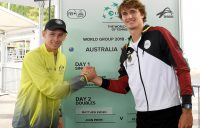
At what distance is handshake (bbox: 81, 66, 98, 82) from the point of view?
276 cm

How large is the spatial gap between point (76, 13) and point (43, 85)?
92 cm

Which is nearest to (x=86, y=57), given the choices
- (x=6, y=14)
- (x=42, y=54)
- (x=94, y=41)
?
(x=94, y=41)

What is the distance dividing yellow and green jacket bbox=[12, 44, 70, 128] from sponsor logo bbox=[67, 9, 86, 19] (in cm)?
55

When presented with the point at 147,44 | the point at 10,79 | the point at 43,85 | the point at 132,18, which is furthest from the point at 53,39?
the point at 10,79

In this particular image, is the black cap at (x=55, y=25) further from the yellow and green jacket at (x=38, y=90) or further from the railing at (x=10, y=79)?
the railing at (x=10, y=79)

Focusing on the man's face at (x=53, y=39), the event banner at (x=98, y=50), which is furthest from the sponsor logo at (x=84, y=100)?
the man's face at (x=53, y=39)

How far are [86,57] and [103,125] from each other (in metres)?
0.72

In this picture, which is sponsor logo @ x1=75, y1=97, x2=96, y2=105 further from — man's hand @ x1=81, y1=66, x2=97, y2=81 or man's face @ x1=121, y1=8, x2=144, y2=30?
man's face @ x1=121, y1=8, x2=144, y2=30

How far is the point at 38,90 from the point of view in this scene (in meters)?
2.52

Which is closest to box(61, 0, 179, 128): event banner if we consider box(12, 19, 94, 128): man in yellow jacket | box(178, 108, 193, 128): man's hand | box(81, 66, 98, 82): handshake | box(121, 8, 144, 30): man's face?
box(81, 66, 98, 82): handshake

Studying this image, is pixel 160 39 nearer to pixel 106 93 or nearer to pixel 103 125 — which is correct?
Answer: pixel 106 93

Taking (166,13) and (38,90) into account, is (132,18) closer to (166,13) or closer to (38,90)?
(166,13)

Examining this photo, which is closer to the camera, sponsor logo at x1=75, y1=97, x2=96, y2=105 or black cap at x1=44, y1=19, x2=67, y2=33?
black cap at x1=44, y1=19, x2=67, y2=33

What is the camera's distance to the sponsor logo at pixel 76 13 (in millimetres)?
2996
